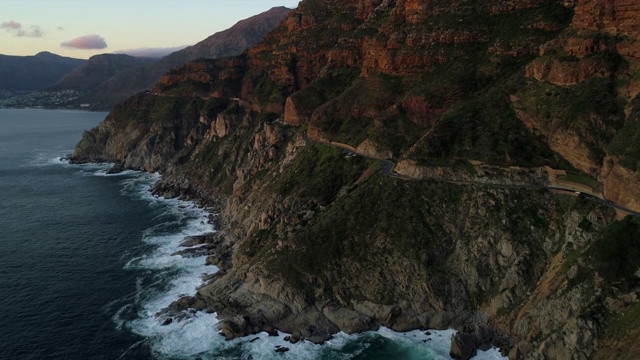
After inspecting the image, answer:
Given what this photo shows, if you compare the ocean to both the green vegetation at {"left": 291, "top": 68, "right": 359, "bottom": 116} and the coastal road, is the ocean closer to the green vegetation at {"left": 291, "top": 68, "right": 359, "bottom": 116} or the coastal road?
the coastal road

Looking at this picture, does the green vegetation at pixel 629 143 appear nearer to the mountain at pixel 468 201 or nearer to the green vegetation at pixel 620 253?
the mountain at pixel 468 201

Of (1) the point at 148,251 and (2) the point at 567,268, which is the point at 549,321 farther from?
(1) the point at 148,251

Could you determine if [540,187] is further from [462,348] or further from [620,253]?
[462,348]

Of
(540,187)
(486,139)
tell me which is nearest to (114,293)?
(486,139)

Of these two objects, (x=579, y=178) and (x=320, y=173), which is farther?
(x=320, y=173)

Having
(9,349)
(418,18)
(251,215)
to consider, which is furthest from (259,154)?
(9,349)

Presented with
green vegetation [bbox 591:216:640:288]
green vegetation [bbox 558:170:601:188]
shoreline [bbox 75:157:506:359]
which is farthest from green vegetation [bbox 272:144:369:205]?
green vegetation [bbox 591:216:640:288]
